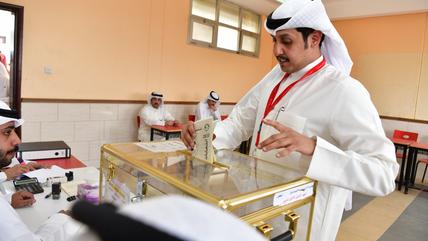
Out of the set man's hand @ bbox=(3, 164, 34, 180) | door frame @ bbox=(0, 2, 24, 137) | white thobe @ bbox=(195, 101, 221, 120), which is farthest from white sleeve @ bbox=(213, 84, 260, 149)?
white thobe @ bbox=(195, 101, 221, 120)

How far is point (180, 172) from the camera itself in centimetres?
78

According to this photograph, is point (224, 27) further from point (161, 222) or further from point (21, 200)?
point (161, 222)

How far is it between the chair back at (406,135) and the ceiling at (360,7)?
92.2 inches

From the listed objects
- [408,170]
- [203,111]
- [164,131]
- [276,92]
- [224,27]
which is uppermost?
[224,27]

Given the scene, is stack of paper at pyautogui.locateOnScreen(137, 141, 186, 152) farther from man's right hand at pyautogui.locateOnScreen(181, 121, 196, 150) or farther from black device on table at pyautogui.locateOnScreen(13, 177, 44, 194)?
black device on table at pyautogui.locateOnScreen(13, 177, 44, 194)

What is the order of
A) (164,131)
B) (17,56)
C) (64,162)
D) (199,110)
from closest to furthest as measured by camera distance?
(64,162)
(17,56)
(164,131)
(199,110)

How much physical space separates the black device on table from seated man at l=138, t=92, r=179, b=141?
3.37 metres

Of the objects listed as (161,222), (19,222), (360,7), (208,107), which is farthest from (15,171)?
(360,7)

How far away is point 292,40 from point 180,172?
753mm

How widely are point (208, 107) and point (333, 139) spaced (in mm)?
5081

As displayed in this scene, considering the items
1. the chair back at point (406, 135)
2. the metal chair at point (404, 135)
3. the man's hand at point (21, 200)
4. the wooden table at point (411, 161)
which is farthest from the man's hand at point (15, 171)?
the chair back at point (406, 135)

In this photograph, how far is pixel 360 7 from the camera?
6.51 metres

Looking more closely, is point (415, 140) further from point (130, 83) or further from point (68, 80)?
point (68, 80)

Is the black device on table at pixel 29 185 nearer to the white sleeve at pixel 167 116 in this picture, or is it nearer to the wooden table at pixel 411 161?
the white sleeve at pixel 167 116
